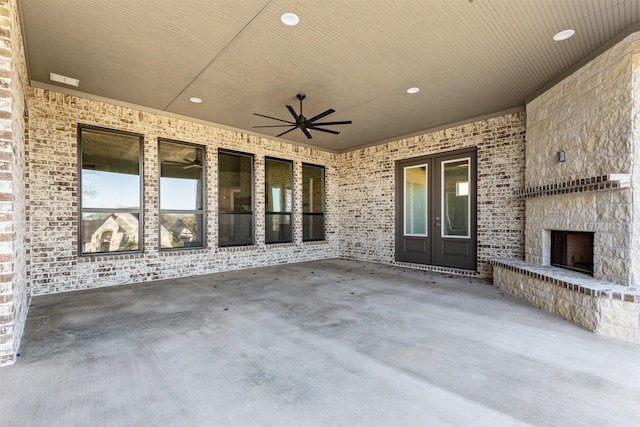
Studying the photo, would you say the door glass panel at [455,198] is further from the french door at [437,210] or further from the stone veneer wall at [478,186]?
the stone veneer wall at [478,186]

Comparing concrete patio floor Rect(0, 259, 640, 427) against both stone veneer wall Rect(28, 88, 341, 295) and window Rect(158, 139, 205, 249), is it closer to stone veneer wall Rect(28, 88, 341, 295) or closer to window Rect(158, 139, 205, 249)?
stone veneer wall Rect(28, 88, 341, 295)

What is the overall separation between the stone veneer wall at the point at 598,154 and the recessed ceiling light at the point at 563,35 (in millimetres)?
576

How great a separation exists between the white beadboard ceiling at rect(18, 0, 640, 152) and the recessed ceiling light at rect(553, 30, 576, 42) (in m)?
0.09

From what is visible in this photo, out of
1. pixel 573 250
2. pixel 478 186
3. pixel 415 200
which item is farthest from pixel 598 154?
pixel 415 200

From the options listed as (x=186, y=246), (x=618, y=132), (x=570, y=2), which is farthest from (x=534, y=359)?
(x=186, y=246)

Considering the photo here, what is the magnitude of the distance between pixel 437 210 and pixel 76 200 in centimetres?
708

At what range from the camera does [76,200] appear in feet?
16.4

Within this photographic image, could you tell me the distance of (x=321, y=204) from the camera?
8.84m

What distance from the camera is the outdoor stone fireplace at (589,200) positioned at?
3256mm

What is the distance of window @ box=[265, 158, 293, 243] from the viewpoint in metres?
7.61

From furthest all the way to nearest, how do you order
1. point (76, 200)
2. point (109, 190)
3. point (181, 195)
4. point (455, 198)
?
point (455, 198)
point (181, 195)
point (109, 190)
point (76, 200)

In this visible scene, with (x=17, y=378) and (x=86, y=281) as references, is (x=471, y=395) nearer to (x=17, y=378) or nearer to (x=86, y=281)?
(x=17, y=378)

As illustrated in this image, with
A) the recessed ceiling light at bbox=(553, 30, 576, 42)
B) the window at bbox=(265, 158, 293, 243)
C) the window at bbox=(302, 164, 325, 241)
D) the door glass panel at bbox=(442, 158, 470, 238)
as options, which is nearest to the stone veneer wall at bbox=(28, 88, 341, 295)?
the window at bbox=(265, 158, 293, 243)

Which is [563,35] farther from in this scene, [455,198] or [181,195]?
[181,195]
